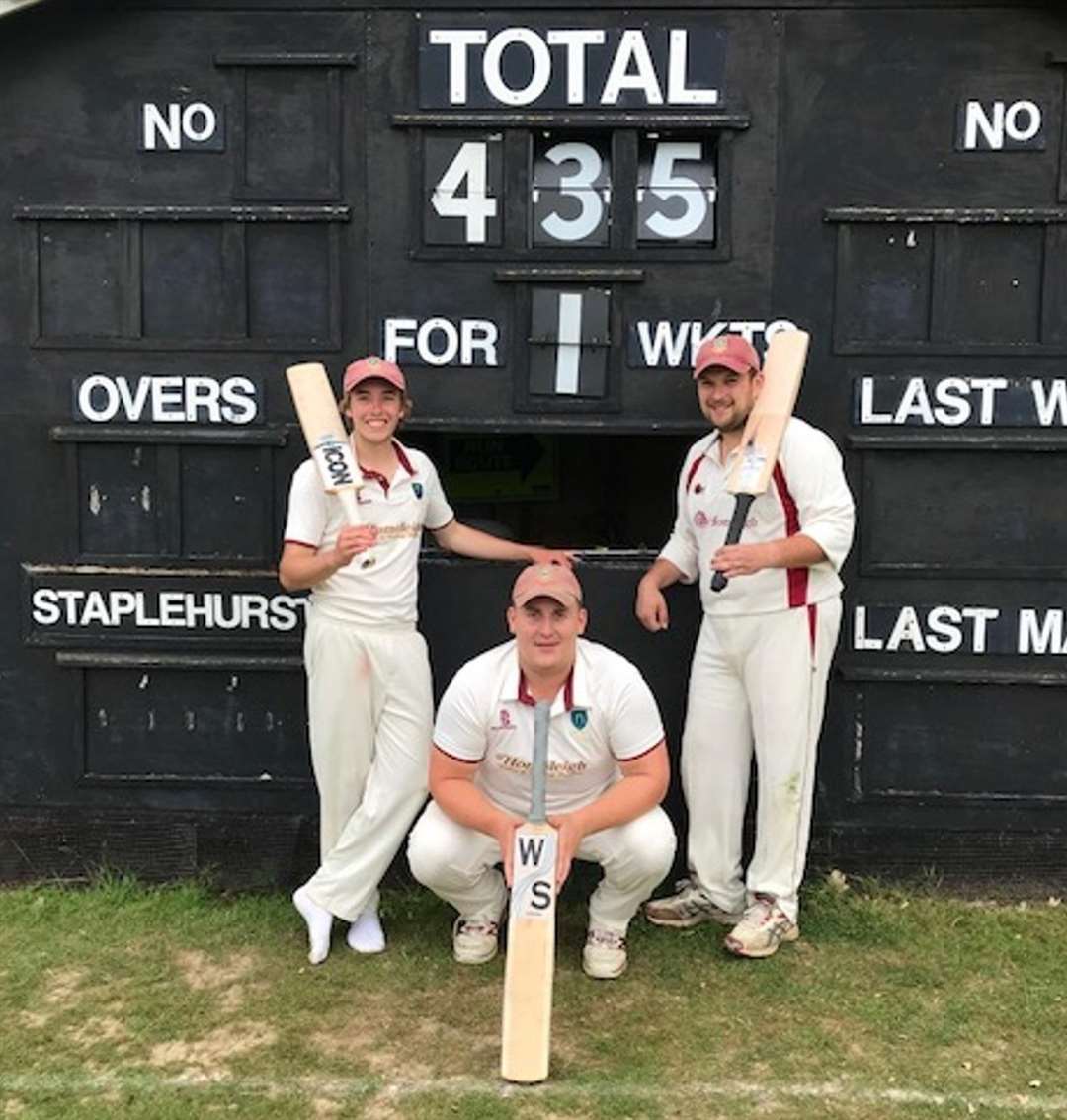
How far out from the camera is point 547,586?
351 centimetres

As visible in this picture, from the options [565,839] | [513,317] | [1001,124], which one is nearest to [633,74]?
[513,317]

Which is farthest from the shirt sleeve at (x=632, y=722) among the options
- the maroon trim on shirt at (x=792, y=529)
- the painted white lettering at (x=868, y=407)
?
the painted white lettering at (x=868, y=407)

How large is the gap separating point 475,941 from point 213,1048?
0.80 metres

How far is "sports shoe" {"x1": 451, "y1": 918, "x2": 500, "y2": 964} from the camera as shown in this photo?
396cm

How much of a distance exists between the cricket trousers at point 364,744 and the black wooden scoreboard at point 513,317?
38 centimetres

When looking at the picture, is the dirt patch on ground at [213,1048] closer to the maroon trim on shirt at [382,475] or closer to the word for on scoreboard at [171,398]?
the maroon trim on shirt at [382,475]

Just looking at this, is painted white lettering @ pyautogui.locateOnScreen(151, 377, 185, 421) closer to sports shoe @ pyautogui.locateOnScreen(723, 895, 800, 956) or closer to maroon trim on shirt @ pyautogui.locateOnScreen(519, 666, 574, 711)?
maroon trim on shirt @ pyautogui.locateOnScreen(519, 666, 574, 711)

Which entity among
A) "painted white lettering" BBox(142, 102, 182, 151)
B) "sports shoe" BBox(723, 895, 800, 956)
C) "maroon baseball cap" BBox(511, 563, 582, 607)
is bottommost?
"sports shoe" BBox(723, 895, 800, 956)

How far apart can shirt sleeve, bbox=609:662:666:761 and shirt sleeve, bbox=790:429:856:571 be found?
2.17ft

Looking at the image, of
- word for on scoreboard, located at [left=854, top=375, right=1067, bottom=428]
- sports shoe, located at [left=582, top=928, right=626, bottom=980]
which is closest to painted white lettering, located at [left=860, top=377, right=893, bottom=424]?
word for on scoreboard, located at [left=854, top=375, right=1067, bottom=428]

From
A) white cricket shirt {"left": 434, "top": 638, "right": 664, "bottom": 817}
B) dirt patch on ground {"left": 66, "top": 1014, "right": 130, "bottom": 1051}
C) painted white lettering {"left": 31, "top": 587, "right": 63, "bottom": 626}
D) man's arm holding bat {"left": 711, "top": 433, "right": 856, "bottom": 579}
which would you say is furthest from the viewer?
painted white lettering {"left": 31, "top": 587, "right": 63, "bottom": 626}

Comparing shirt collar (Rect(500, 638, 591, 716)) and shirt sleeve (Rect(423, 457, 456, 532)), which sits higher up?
shirt sleeve (Rect(423, 457, 456, 532))

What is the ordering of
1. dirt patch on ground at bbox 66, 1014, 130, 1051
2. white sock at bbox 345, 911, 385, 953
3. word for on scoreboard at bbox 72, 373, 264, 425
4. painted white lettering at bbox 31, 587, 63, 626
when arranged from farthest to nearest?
painted white lettering at bbox 31, 587, 63, 626 → word for on scoreboard at bbox 72, 373, 264, 425 → white sock at bbox 345, 911, 385, 953 → dirt patch on ground at bbox 66, 1014, 130, 1051

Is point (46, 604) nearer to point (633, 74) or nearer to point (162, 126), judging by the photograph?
point (162, 126)
